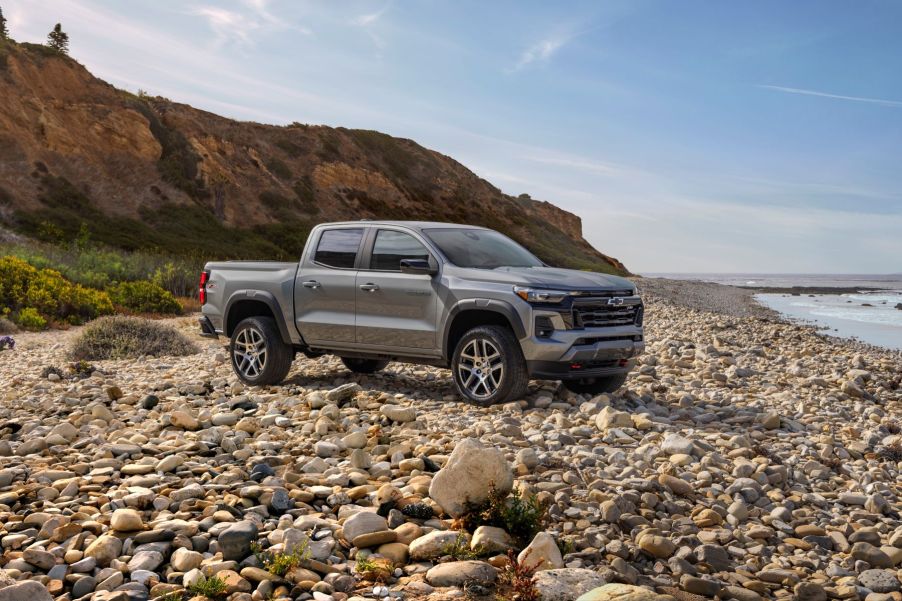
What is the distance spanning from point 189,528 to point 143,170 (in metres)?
47.4

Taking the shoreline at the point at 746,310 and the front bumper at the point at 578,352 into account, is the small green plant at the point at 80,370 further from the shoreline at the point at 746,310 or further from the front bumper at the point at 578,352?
the shoreline at the point at 746,310

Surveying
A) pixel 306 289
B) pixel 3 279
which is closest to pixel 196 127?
pixel 3 279

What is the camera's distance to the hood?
834cm

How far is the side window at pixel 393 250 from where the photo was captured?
30.2 feet

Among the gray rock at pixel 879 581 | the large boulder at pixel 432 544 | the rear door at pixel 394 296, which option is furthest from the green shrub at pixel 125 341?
the gray rock at pixel 879 581

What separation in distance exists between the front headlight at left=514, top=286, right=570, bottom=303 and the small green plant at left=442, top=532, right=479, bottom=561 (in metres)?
3.61

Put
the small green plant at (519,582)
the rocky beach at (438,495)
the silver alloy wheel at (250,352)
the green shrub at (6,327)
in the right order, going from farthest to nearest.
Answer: the green shrub at (6,327) → the silver alloy wheel at (250,352) → the rocky beach at (438,495) → the small green plant at (519,582)

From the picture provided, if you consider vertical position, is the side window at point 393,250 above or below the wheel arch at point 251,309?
above

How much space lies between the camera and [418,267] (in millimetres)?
8711

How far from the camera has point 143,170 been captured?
48.4m

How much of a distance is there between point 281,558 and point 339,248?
5572mm

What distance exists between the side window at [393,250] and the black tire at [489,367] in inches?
49.1

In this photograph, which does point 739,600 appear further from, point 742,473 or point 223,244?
point 223,244

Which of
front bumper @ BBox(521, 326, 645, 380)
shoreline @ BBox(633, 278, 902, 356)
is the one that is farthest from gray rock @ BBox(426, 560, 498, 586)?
shoreline @ BBox(633, 278, 902, 356)
